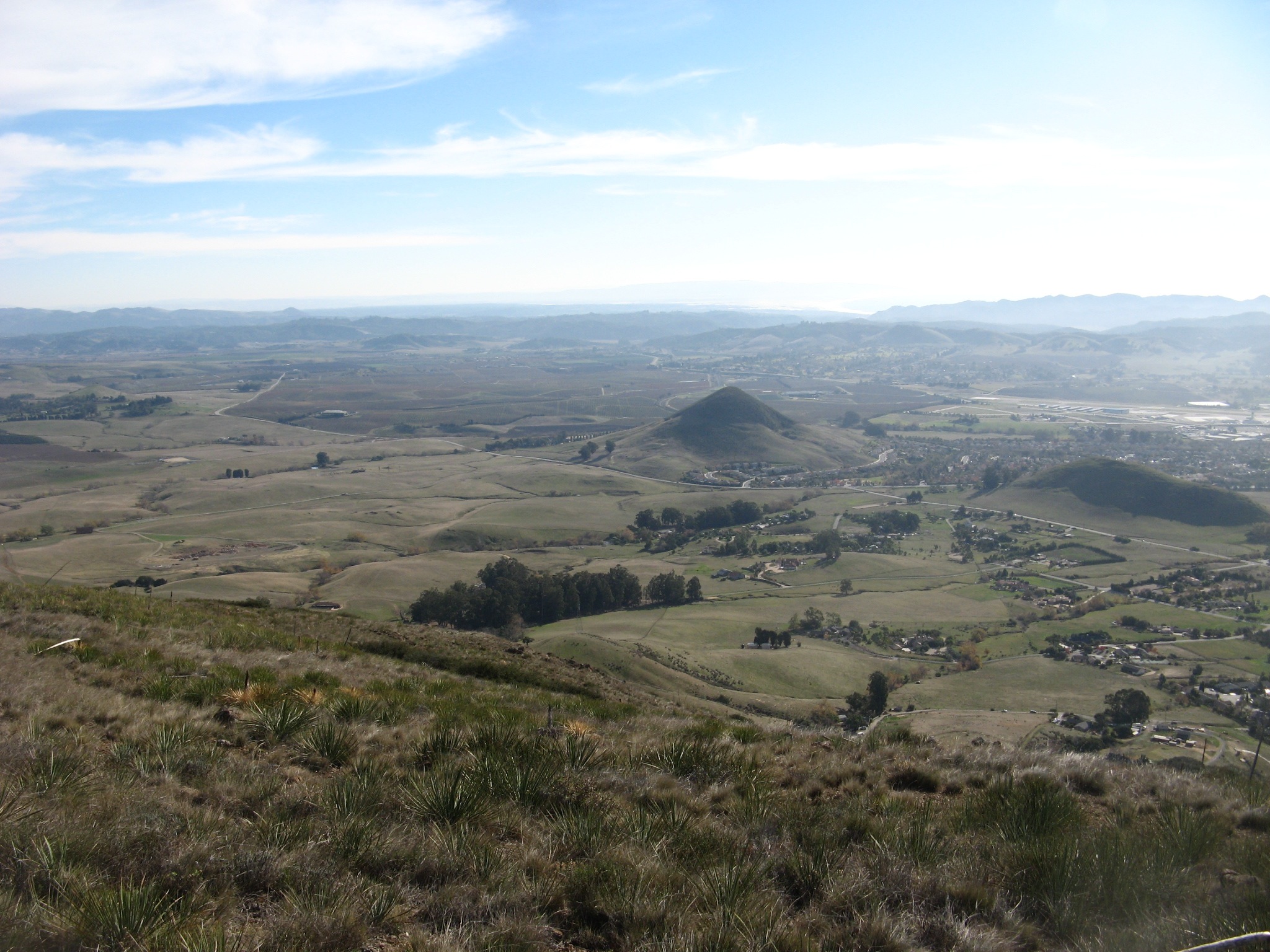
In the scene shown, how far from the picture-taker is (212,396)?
635 feet

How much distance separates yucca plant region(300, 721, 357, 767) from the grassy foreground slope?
28 mm

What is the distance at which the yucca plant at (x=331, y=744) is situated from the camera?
24.1 feet

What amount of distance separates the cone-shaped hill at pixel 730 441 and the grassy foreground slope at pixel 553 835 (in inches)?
4427

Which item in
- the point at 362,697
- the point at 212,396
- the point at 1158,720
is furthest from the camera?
the point at 212,396

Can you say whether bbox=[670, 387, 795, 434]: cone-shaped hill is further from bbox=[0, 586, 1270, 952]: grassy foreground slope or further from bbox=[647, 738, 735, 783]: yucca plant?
bbox=[0, 586, 1270, 952]: grassy foreground slope

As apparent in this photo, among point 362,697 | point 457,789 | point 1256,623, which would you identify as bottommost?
point 1256,623

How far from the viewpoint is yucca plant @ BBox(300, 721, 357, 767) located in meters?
7.34

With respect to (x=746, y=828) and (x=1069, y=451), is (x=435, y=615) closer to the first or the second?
(x=746, y=828)

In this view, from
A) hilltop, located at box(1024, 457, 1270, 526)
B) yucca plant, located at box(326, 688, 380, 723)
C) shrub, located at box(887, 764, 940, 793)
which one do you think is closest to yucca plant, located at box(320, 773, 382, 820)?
yucca plant, located at box(326, 688, 380, 723)

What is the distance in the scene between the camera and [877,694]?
37031mm

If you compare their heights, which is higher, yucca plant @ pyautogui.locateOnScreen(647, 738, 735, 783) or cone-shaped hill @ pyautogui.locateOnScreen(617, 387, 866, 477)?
yucca plant @ pyautogui.locateOnScreen(647, 738, 735, 783)

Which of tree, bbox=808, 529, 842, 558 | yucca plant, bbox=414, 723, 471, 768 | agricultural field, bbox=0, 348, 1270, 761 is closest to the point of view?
yucca plant, bbox=414, 723, 471, 768

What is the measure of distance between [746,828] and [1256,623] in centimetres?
6631

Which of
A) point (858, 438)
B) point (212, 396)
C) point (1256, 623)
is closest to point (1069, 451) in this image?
point (858, 438)
